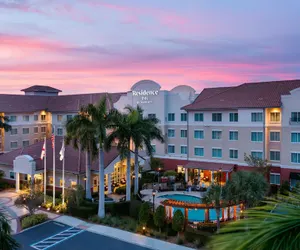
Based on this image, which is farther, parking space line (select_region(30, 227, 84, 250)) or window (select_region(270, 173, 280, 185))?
window (select_region(270, 173, 280, 185))

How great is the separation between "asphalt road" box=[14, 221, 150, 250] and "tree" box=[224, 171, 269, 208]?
7.49m

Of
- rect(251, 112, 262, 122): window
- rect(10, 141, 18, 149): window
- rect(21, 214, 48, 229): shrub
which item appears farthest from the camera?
rect(10, 141, 18, 149): window

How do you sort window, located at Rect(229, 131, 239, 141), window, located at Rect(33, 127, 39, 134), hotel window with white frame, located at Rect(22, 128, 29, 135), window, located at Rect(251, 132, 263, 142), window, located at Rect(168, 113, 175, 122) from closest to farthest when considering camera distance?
window, located at Rect(251, 132, 263, 142) < window, located at Rect(229, 131, 239, 141) < window, located at Rect(168, 113, 175, 122) < hotel window with white frame, located at Rect(22, 128, 29, 135) < window, located at Rect(33, 127, 39, 134)

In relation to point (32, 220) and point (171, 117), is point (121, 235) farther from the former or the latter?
point (171, 117)

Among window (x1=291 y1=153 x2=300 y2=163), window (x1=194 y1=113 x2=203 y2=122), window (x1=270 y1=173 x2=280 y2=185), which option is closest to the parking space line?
window (x1=270 y1=173 x2=280 y2=185)

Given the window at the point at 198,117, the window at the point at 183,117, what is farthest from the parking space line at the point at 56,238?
the window at the point at 183,117

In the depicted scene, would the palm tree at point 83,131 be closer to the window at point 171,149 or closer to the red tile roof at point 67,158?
the red tile roof at point 67,158

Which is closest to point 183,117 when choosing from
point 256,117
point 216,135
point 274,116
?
point 216,135

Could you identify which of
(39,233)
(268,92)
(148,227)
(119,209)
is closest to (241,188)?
(148,227)

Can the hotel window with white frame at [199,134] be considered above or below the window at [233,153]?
above

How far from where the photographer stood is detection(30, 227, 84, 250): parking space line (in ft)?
71.2

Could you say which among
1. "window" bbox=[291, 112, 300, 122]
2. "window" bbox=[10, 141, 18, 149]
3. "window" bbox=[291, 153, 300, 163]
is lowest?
"window" bbox=[291, 153, 300, 163]

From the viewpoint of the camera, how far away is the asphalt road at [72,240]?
2131cm

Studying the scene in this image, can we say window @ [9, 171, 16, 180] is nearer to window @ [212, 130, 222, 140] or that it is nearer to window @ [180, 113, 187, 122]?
window @ [180, 113, 187, 122]
